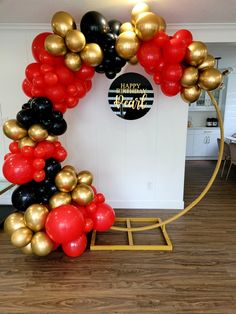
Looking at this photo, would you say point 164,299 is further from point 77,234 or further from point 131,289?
point 77,234

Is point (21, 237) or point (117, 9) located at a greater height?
point (117, 9)

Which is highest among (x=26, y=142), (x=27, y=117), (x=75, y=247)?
(x=27, y=117)

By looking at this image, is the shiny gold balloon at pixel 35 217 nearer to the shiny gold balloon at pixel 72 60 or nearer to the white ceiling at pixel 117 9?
the shiny gold balloon at pixel 72 60

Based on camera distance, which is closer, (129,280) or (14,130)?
(129,280)

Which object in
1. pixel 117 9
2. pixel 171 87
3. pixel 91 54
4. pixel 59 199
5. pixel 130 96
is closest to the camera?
pixel 91 54

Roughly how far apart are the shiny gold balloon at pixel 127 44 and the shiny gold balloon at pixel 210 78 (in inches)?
26.5

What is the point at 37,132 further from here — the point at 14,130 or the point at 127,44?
the point at 127,44

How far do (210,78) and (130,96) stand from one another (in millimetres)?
1245

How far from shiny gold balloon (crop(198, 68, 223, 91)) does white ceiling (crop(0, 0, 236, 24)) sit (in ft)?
2.45

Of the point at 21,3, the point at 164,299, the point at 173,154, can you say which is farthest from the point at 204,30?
the point at 164,299

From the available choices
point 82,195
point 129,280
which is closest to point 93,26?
point 82,195

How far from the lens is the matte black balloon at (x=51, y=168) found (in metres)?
2.18

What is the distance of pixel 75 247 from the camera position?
2.22 metres

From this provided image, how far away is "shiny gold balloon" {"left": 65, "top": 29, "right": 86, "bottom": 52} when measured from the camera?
76.4 inches
